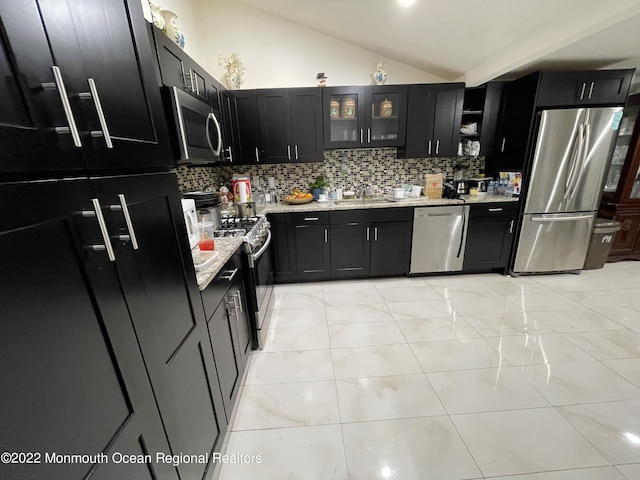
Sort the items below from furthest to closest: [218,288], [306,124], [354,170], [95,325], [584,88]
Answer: [354,170] → [306,124] → [584,88] → [218,288] → [95,325]

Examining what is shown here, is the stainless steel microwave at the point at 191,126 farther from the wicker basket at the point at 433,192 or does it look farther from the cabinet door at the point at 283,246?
the wicker basket at the point at 433,192

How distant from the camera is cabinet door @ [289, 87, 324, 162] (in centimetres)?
280

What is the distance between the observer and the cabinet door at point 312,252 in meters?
2.93

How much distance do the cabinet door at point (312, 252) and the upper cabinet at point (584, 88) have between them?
2.61 meters

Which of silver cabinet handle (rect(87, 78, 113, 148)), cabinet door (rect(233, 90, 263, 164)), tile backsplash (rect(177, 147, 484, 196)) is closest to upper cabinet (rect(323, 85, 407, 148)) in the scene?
tile backsplash (rect(177, 147, 484, 196))

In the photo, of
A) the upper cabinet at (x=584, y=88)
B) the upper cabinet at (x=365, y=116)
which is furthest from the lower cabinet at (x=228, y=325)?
the upper cabinet at (x=584, y=88)

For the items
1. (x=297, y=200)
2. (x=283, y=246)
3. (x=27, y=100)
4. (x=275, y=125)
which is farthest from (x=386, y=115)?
A: (x=27, y=100)

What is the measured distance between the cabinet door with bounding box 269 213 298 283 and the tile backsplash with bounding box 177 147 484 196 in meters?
0.65

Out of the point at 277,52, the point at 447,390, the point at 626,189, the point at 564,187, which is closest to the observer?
the point at 447,390

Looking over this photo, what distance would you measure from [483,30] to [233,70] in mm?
2408

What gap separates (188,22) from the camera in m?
2.60

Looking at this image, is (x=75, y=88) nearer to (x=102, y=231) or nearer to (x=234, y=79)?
(x=102, y=231)

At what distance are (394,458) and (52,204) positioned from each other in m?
1.68

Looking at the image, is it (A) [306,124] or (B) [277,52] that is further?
(B) [277,52]
